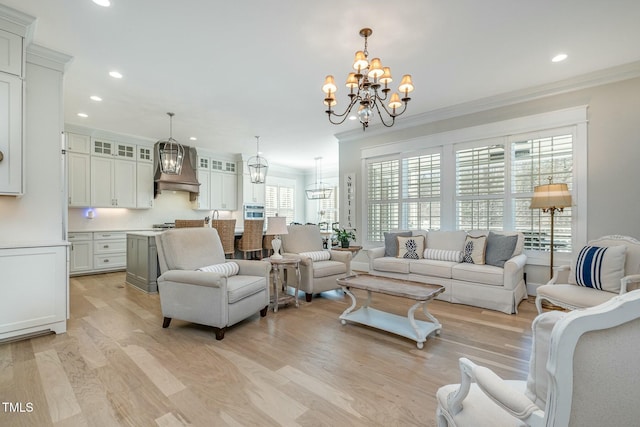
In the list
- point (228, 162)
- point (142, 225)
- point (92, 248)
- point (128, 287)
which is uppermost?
point (228, 162)

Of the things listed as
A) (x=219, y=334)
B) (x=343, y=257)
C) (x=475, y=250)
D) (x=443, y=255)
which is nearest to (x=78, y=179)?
(x=219, y=334)

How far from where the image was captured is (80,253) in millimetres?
5414

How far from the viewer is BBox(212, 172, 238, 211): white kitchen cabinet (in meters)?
7.57

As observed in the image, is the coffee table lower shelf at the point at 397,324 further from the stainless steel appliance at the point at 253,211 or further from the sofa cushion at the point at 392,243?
the stainless steel appliance at the point at 253,211

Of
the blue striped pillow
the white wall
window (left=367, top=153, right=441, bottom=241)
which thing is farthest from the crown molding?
the blue striped pillow

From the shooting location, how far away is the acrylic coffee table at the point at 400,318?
8.32ft

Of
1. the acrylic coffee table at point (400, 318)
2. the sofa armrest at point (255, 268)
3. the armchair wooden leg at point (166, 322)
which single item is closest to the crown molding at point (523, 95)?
the acrylic coffee table at point (400, 318)

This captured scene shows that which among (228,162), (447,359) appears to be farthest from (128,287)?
(447,359)

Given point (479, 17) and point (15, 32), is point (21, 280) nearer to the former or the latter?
point (15, 32)

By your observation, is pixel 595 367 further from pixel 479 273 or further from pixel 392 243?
pixel 392 243

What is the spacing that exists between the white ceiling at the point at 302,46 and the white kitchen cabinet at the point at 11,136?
0.62 metres

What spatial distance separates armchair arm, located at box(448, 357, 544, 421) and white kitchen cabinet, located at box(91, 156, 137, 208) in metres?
6.74

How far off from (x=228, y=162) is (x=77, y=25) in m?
5.30

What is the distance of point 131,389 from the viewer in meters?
1.91
